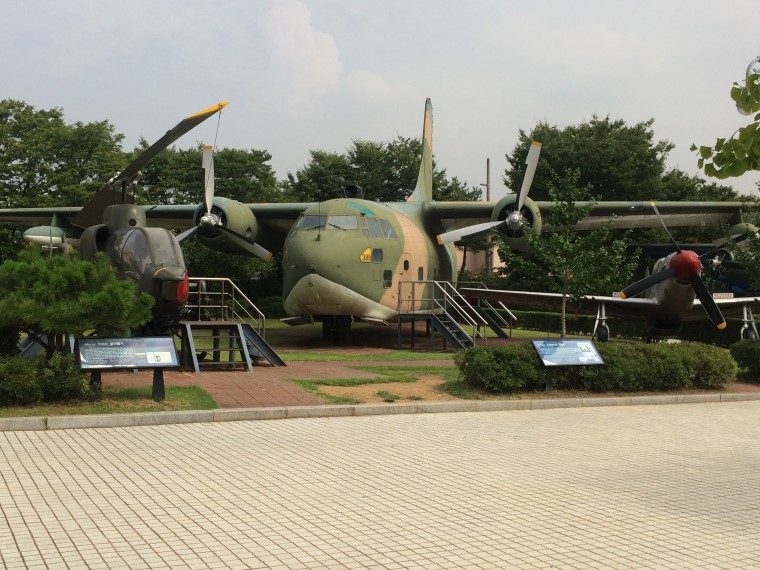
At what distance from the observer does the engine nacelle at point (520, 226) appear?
964 inches

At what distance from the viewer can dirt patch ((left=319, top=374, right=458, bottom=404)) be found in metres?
13.8

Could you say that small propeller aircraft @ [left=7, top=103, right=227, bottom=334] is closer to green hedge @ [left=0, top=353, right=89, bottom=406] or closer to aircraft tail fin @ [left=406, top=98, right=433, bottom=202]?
green hedge @ [left=0, top=353, right=89, bottom=406]

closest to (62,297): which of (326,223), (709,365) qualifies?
(326,223)

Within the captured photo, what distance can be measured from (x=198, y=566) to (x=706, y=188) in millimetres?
49319

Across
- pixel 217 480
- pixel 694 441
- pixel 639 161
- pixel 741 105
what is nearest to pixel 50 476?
pixel 217 480

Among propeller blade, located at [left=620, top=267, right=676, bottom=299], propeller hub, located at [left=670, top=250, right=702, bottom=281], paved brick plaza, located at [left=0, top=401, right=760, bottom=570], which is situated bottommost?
paved brick plaza, located at [left=0, top=401, right=760, bottom=570]

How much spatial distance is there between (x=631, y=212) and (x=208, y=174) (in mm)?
14403

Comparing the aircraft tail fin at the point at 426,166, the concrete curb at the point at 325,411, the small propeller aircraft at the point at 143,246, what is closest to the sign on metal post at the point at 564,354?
the concrete curb at the point at 325,411

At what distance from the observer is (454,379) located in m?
16.2

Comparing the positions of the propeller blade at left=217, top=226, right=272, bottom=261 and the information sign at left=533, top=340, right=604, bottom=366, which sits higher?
the propeller blade at left=217, top=226, right=272, bottom=261

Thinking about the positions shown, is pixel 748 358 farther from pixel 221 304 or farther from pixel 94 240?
pixel 94 240

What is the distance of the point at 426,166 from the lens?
3222cm

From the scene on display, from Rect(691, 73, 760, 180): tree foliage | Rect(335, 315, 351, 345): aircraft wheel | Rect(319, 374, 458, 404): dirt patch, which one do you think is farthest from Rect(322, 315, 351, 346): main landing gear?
A: Rect(691, 73, 760, 180): tree foliage

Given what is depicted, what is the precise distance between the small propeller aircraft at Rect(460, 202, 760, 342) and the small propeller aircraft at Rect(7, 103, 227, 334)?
12.9 meters
